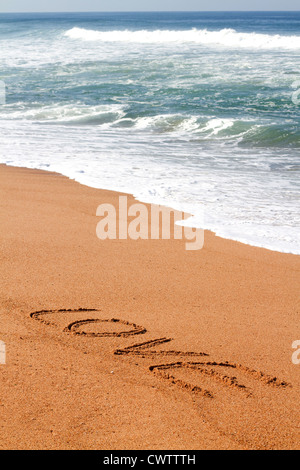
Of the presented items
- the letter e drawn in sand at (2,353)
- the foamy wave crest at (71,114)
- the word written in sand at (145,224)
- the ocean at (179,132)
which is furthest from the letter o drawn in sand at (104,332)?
the foamy wave crest at (71,114)

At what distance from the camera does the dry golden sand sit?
2590mm

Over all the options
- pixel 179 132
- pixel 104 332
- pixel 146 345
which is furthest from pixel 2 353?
pixel 179 132

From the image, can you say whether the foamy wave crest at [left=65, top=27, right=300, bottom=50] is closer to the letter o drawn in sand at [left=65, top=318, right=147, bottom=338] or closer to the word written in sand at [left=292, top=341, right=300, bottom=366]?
the word written in sand at [left=292, top=341, right=300, bottom=366]

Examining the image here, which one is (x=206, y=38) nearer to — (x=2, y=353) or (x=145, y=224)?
(x=145, y=224)

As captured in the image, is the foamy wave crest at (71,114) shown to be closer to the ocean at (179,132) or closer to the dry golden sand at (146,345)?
the ocean at (179,132)

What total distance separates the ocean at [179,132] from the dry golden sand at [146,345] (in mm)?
1214

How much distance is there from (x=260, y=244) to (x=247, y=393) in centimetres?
259

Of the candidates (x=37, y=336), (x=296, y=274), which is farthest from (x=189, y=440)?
(x=296, y=274)

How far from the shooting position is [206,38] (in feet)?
136

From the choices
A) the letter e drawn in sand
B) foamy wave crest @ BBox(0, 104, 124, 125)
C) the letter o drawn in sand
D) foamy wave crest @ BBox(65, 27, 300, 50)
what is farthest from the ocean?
foamy wave crest @ BBox(65, 27, 300, 50)

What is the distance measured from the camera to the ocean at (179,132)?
6754 millimetres

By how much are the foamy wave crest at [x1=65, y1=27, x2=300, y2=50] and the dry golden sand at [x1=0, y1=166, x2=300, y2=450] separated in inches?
1201

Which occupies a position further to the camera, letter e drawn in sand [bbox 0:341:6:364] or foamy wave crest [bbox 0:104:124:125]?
foamy wave crest [bbox 0:104:124:125]

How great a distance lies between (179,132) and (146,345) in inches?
373
